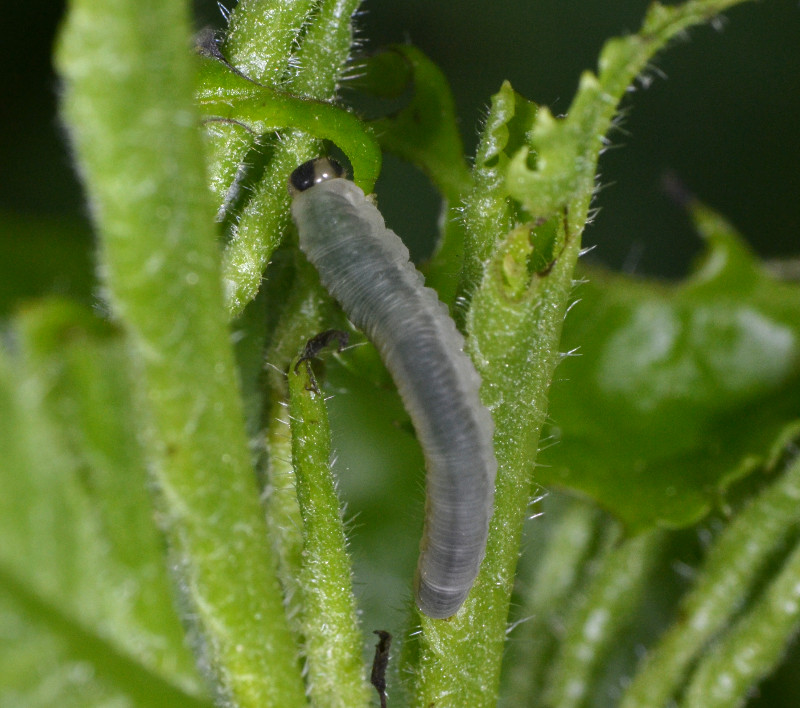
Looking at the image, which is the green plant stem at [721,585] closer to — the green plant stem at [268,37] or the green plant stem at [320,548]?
the green plant stem at [320,548]

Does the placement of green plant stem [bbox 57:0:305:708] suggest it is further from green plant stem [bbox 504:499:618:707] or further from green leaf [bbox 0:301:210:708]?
green plant stem [bbox 504:499:618:707]

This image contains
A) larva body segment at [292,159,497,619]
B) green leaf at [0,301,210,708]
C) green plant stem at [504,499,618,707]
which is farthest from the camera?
green plant stem at [504,499,618,707]

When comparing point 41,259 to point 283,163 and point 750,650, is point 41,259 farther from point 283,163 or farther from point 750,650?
point 750,650

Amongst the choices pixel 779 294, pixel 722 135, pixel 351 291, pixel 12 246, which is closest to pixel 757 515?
pixel 779 294

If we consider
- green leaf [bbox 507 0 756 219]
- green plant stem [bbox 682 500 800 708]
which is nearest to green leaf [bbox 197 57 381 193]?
green leaf [bbox 507 0 756 219]

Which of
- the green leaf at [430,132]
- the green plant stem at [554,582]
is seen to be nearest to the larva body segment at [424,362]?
the green leaf at [430,132]

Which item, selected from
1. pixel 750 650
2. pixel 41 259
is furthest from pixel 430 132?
pixel 41 259
